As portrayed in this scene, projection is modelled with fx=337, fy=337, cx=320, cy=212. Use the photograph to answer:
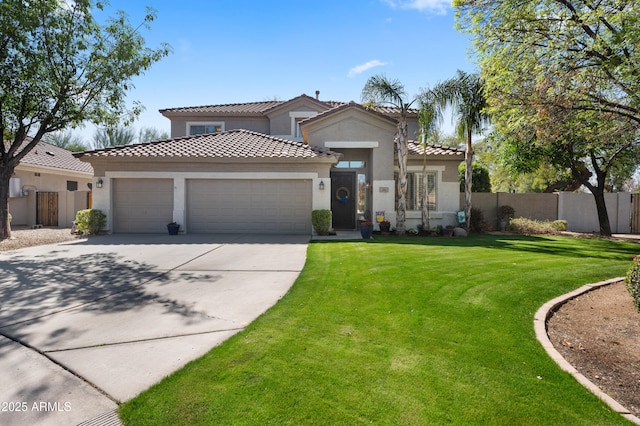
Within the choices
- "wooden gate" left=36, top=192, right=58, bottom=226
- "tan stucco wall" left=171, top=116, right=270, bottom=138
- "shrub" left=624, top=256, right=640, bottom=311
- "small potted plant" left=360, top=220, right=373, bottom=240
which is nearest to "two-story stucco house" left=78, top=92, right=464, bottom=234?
"small potted plant" left=360, top=220, right=373, bottom=240

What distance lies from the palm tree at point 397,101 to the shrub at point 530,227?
19.4 ft

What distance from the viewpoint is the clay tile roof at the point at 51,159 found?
726 inches

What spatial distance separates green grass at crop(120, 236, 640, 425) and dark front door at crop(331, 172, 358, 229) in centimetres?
969

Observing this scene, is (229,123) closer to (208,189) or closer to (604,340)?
(208,189)

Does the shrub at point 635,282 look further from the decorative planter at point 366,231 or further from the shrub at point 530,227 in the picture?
the shrub at point 530,227

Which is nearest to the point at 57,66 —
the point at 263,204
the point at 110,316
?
the point at 263,204

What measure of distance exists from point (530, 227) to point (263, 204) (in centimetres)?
1219

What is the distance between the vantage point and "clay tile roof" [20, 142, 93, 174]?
1844 centimetres

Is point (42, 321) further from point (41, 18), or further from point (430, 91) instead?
point (430, 91)

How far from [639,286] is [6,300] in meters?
9.29

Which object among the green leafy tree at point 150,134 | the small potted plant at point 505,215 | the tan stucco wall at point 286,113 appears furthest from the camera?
the green leafy tree at point 150,134

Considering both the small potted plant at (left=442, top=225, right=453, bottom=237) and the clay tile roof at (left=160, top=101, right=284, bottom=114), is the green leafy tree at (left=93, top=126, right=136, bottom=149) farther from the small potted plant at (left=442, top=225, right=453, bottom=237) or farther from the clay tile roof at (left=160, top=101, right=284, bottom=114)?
the small potted plant at (left=442, top=225, right=453, bottom=237)

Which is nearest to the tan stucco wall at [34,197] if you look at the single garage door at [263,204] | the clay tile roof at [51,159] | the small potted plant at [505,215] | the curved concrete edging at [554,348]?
the clay tile roof at [51,159]

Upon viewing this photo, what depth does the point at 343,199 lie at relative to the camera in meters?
15.7
